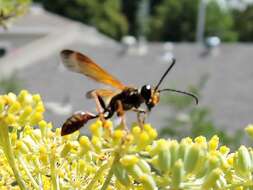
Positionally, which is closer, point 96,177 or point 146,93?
point 96,177

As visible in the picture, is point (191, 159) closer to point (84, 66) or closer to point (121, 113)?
point (121, 113)

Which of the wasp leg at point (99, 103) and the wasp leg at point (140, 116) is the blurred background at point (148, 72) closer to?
the wasp leg at point (99, 103)

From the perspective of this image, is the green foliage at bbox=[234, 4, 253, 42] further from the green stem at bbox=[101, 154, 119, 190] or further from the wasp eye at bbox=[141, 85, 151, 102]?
the green stem at bbox=[101, 154, 119, 190]

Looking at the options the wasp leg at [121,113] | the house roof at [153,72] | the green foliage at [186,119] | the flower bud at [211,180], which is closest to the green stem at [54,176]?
the wasp leg at [121,113]

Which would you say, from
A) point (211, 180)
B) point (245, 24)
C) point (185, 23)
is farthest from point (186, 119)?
point (245, 24)

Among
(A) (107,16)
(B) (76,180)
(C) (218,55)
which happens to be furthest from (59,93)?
(A) (107,16)

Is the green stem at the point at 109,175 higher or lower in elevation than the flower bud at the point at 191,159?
lower
